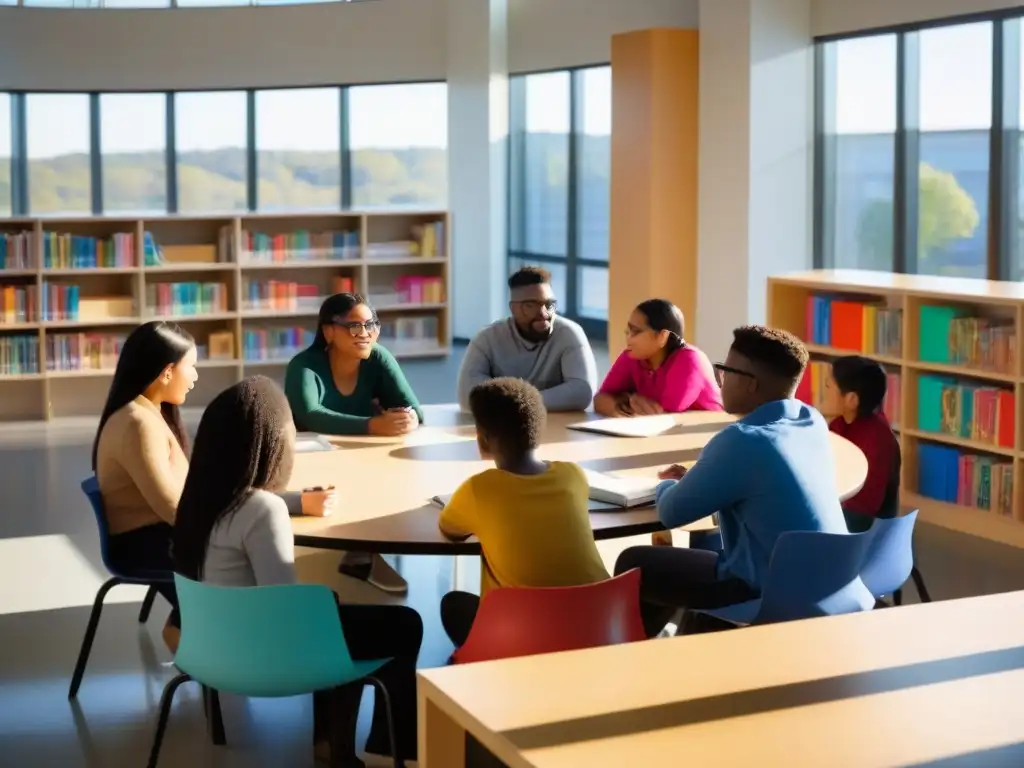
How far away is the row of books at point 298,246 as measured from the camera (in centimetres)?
1059

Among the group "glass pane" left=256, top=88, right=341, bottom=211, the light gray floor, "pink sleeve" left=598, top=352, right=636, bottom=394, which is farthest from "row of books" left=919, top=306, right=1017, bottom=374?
"glass pane" left=256, top=88, right=341, bottom=211

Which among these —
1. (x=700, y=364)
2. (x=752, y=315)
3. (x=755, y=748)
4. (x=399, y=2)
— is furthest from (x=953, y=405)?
(x=399, y=2)

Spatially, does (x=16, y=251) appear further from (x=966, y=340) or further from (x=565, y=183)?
(x=966, y=340)

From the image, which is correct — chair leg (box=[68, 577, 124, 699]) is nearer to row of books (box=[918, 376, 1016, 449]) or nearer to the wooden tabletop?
the wooden tabletop

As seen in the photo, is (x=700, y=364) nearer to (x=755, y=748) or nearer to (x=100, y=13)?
(x=755, y=748)

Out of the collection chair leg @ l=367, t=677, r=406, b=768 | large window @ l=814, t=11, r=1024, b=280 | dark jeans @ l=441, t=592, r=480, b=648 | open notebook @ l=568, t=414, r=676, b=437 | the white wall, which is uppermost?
the white wall

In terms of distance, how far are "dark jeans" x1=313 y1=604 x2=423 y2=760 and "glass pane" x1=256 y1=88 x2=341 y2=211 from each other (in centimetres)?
1038

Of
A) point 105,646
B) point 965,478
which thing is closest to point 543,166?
point 965,478

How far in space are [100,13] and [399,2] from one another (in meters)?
2.66

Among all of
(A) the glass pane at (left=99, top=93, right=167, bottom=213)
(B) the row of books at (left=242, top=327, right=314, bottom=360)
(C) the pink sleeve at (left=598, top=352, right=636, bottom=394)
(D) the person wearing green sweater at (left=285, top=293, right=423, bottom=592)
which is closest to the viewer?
(D) the person wearing green sweater at (left=285, top=293, right=423, bottom=592)

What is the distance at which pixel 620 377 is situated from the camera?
5.39m

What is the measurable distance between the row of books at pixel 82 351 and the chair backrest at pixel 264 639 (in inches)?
274

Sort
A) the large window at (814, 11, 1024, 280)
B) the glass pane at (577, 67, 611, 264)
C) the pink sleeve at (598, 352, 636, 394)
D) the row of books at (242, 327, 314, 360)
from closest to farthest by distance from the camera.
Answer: the pink sleeve at (598, 352, 636, 394) → the large window at (814, 11, 1024, 280) → the row of books at (242, 327, 314, 360) → the glass pane at (577, 67, 611, 264)

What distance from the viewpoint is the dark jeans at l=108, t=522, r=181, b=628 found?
4250 mm
